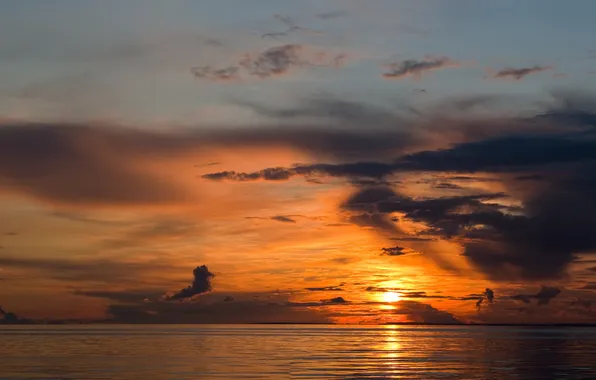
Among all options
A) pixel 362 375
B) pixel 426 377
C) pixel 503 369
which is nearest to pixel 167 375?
pixel 362 375

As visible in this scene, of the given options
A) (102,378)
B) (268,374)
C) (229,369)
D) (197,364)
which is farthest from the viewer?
(197,364)

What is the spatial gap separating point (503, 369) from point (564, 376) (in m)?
10.9

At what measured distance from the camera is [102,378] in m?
68.5

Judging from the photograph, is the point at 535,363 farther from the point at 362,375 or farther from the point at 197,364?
the point at 197,364

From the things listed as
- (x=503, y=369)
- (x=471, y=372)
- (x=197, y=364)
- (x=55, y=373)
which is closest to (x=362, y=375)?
(x=471, y=372)

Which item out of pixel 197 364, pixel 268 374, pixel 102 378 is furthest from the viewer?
pixel 197 364

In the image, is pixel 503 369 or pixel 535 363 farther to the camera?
pixel 535 363

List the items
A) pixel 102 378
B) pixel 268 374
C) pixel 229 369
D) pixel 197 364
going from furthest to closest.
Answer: pixel 197 364
pixel 229 369
pixel 268 374
pixel 102 378

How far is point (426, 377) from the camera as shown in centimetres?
7181

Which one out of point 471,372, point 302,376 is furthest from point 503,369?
point 302,376

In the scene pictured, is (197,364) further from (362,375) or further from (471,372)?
(471,372)

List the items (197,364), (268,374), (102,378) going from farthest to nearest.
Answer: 1. (197,364)
2. (268,374)
3. (102,378)

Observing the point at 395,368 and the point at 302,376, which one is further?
the point at 395,368

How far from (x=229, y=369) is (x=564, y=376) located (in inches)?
1344
